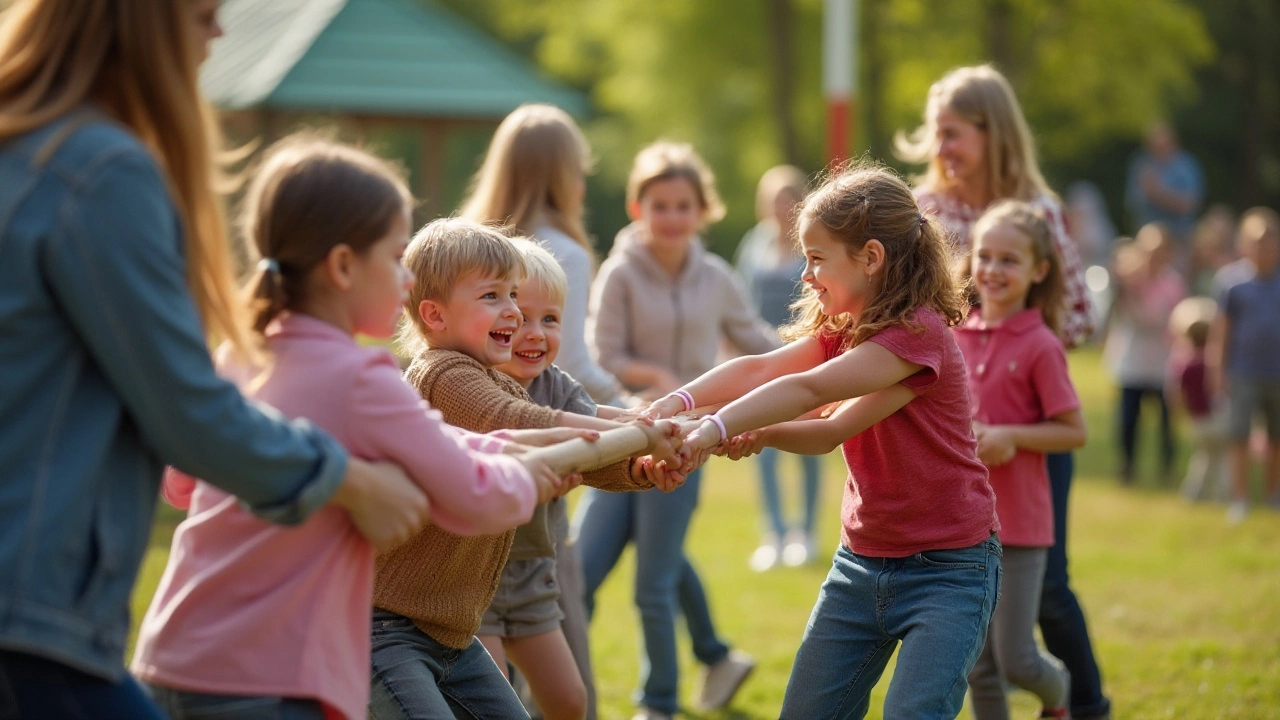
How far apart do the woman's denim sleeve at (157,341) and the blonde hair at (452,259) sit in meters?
1.19

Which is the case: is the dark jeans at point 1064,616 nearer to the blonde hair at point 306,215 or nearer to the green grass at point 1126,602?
the green grass at point 1126,602

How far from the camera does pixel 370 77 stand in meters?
15.7

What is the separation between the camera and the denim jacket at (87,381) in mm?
2209

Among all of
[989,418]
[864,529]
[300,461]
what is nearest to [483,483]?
[300,461]

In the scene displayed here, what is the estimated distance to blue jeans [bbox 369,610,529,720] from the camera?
10.8ft

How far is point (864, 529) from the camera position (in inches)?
148

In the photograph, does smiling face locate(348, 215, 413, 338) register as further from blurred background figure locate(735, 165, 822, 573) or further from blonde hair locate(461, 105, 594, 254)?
blurred background figure locate(735, 165, 822, 573)

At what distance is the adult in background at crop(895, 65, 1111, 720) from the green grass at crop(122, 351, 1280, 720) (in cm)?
79

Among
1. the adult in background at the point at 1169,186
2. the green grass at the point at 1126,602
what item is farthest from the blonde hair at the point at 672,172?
the adult in background at the point at 1169,186

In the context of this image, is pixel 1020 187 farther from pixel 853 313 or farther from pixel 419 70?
pixel 419 70

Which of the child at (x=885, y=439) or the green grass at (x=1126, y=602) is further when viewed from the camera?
the green grass at (x=1126, y=602)

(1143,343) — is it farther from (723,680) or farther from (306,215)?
(306,215)

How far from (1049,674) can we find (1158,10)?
883 inches

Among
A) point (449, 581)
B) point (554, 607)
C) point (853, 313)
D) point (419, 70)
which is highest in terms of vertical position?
point (853, 313)
